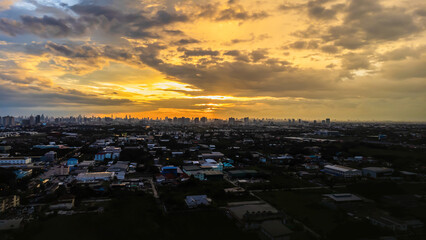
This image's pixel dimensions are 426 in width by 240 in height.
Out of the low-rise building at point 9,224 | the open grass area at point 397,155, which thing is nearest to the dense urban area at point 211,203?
the low-rise building at point 9,224

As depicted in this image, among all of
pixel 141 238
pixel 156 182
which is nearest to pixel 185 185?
pixel 156 182

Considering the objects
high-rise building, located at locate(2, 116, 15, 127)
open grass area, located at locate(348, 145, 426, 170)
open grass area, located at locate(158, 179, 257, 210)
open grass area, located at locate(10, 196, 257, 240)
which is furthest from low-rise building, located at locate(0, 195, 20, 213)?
high-rise building, located at locate(2, 116, 15, 127)

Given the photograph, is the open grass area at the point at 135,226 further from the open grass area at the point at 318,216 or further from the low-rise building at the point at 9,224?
the open grass area at the point at 318,216

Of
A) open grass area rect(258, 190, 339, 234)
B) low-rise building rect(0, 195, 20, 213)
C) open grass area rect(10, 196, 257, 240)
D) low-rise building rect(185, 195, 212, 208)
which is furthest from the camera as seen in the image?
low-rise building rect(185, 195, 212, 208)

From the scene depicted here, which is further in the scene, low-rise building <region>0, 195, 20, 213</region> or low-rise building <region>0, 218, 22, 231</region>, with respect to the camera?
low-rise building <region>0, 195, 20, 213</region>

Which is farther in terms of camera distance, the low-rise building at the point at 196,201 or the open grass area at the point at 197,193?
the open grass area at the point at 197,193

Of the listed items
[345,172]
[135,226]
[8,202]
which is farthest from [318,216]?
[8,202]

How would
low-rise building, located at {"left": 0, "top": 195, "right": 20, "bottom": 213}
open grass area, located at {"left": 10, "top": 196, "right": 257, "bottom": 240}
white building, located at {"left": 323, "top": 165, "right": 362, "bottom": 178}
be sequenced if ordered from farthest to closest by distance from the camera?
1. white building, located at {"left": 323, "top": 165, "right": 362, "bottom": 178}
2. low-rise building, located at {"left": 0, "top": 195, "right": 20, "bottom": 213}
3. open grass area, located at {"left": 10, "top": 196, "right": 257, "bottom": 240}

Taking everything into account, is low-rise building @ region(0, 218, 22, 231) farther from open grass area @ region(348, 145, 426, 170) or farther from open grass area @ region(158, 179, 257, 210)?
open grass area @ region(348, 145, 426, 170)

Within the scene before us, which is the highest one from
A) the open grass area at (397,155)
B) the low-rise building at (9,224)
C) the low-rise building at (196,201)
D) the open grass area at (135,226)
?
the open grass area at (397,155)

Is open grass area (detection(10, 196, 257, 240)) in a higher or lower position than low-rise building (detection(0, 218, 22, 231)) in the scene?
lower

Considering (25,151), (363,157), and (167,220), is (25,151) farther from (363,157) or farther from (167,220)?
(363,157)
